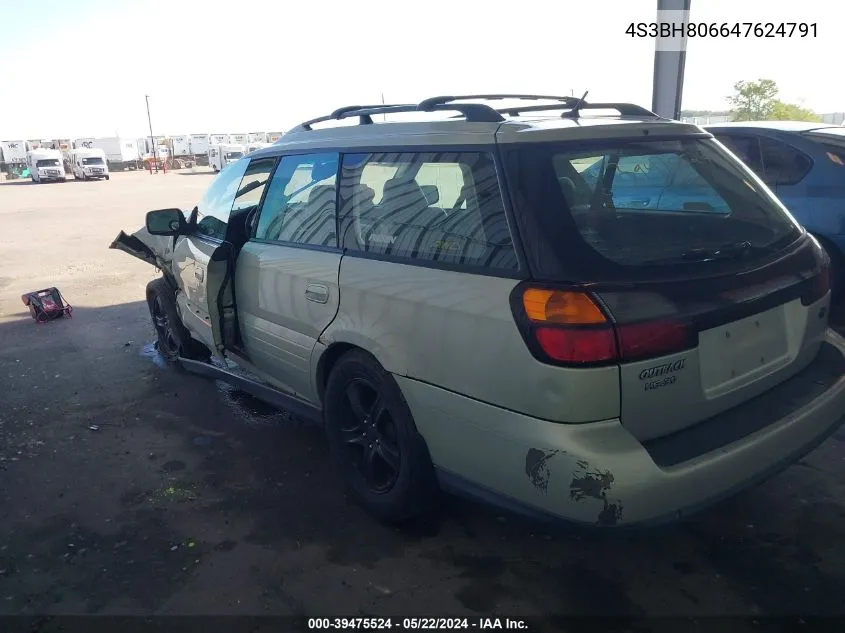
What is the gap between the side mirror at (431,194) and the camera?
2.87m

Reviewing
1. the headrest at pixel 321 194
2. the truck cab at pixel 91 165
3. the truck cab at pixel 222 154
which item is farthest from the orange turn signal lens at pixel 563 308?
the truck cab at pixel 222 154

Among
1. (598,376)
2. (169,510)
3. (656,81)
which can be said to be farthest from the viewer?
(656,81)

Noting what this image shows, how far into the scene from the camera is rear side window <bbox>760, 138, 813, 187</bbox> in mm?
5789

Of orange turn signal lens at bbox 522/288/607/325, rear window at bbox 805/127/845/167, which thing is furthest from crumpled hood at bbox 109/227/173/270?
rear window at bbox 805/127/845/167

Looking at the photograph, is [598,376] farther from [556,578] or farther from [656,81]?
[656,81]

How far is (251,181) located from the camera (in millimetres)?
4113

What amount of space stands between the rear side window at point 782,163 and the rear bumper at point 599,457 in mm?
3659

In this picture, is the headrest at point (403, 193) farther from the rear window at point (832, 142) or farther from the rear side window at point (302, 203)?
the rear window at point (832, 142)

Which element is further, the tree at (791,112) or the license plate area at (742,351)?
the tree at (791,112)

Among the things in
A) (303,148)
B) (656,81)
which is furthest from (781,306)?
(656,81)

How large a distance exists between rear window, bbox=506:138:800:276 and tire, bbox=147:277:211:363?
133 inches

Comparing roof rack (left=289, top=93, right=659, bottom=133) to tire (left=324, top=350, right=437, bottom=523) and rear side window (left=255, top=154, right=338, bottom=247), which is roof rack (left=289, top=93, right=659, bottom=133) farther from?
tire (left=324, top=350, right=437, bottom=523)

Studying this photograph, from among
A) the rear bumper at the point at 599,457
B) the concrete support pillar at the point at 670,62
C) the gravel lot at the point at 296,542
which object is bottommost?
the gravel lot at the point at 296,542

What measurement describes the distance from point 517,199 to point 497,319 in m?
0.43
